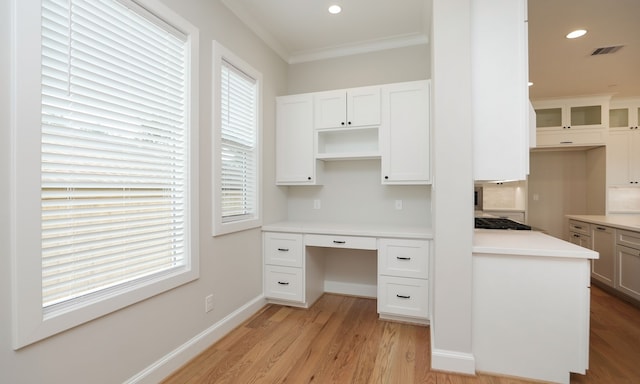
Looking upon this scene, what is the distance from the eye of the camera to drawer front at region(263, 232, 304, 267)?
294 centimetres

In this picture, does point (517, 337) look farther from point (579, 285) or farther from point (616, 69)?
point (616, 69)

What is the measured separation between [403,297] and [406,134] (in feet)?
4.89

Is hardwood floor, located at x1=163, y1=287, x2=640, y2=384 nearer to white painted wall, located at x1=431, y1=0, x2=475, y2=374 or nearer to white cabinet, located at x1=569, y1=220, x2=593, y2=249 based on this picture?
white painted wall, located at x1=431, y1=0, x2=475, y2=374

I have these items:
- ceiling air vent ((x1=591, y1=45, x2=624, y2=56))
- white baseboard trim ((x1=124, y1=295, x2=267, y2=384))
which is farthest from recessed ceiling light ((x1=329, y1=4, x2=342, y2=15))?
ceiling air vent ((x1=591, y1=45, x2=624, y2=56))

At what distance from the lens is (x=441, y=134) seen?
6.49 ft

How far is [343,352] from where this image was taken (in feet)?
7.25

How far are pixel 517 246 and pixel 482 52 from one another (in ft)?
4.17

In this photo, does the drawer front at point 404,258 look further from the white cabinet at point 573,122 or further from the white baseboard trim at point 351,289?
the white cabinet at point 573,122

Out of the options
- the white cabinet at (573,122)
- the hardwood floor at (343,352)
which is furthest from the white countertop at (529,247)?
the white cabinet at (573,122)

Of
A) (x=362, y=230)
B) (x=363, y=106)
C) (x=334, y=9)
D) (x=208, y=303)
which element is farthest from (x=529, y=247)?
(x=334, y=9)

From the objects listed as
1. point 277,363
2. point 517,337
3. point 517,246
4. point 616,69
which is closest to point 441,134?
point 517,246

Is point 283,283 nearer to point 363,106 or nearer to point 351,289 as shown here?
point 351,289

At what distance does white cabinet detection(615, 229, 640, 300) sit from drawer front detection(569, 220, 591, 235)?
0.58m

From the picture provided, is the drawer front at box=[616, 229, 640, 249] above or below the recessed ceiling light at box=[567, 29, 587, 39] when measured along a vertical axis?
below
